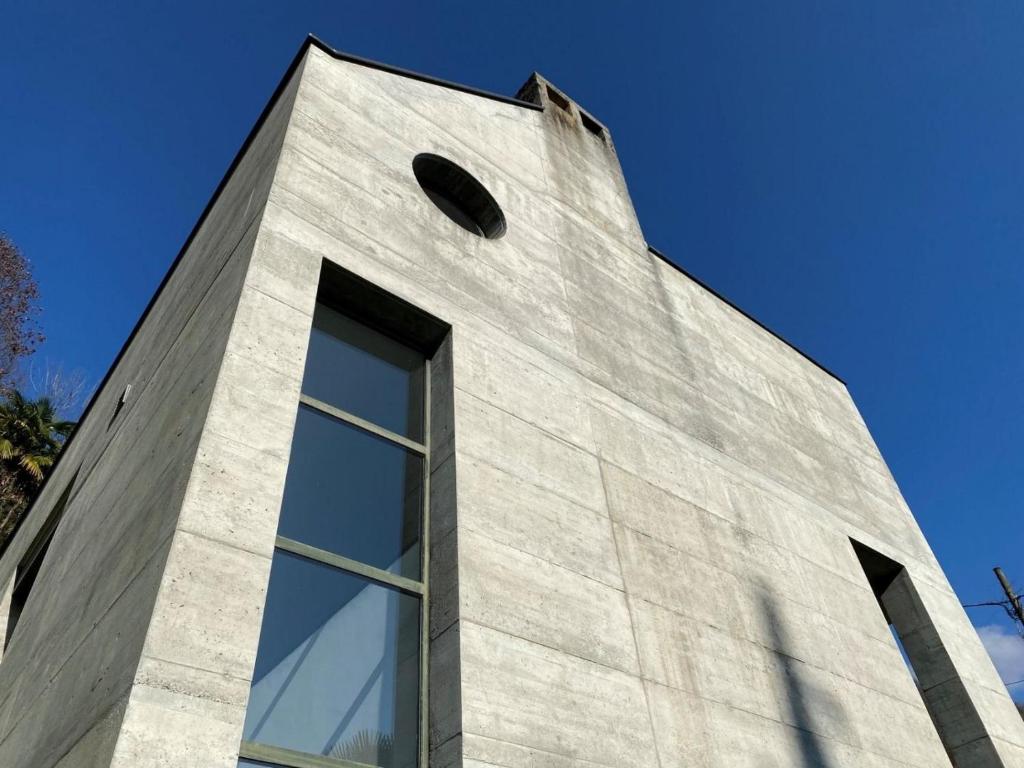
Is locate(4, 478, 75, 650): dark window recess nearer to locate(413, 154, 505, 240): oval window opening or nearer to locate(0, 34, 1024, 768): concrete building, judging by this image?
locate(0, 34, 1024, 768): concrete building

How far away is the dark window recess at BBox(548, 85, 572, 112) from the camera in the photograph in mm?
14719

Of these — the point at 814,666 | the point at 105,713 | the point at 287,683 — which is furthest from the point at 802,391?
the point at 105,713

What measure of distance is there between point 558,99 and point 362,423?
10.4m

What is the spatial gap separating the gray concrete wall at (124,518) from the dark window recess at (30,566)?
1.95ft

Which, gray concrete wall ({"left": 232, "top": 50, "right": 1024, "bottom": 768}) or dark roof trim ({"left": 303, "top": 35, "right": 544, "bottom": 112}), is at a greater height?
dark roof trim ({"left": 303, "top": 35, "right": 544, "bottom": 112})

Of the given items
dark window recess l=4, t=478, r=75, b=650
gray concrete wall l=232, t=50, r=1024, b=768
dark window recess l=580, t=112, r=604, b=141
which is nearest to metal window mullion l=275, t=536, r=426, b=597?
gray concrete wall l=232, t=50, r=1024, b=768

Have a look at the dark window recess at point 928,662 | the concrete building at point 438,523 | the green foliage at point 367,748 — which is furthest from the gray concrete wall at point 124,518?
the dark window recess at point 928,662

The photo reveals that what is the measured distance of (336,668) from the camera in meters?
5.00

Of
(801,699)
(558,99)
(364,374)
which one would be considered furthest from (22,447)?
(801,699)

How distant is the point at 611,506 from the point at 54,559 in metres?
5.78

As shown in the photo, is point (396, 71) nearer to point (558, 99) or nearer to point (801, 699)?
point (558, 99)

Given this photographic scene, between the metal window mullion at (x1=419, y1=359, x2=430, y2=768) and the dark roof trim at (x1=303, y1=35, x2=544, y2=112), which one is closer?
the metal window mullion at (x1=419, y1=359, x2=430, y2=768)

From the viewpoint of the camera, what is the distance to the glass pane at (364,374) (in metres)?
6.62

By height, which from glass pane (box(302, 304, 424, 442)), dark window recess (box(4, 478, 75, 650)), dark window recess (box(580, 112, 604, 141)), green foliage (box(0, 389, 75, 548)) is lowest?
glass pane (box(302, 304, 424, 442))
